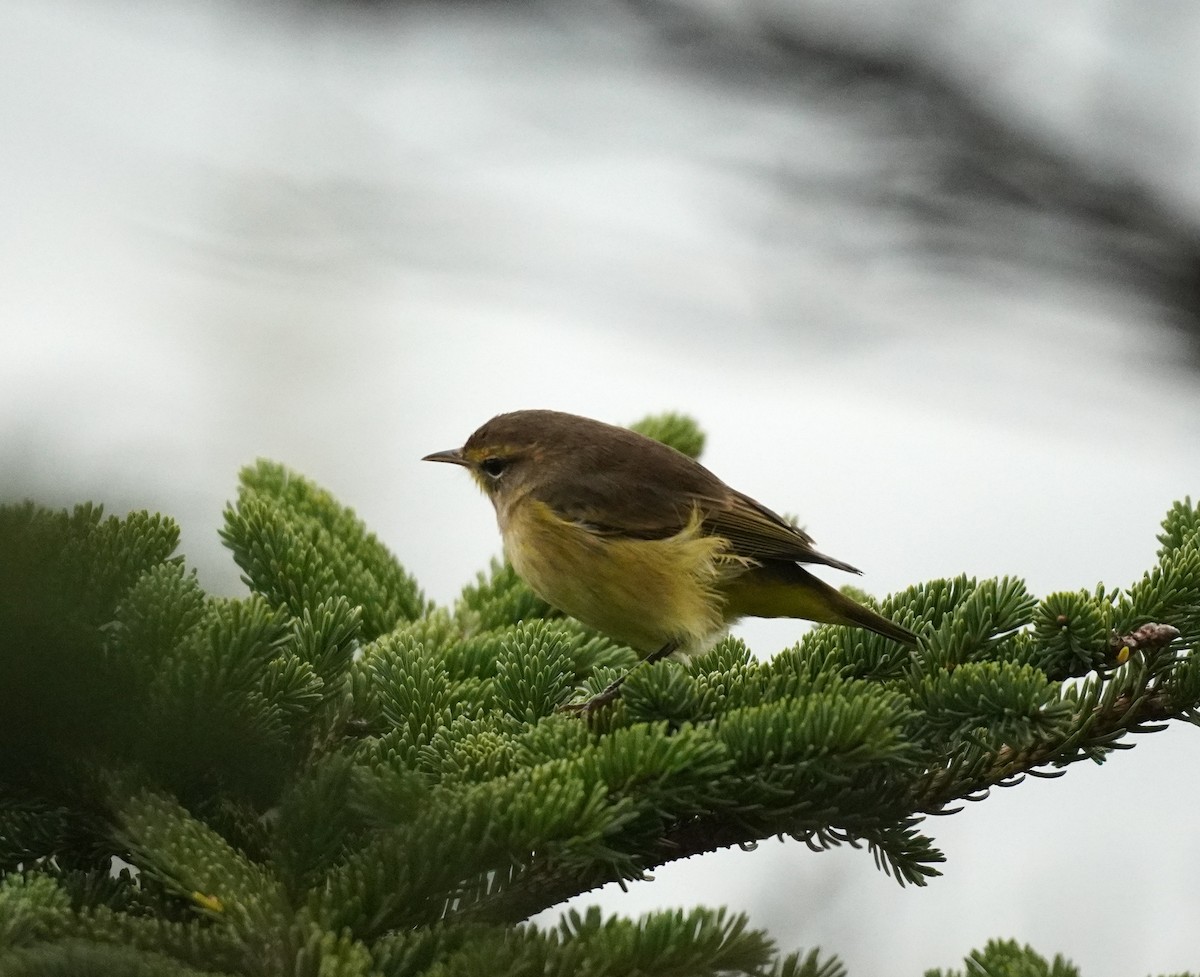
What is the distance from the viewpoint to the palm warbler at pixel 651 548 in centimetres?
367

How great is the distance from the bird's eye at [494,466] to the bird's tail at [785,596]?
1180mm

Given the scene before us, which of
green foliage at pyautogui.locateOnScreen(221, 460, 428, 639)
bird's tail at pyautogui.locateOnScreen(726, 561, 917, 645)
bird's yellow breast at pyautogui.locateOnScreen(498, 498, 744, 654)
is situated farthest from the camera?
bird's yellow breast at pyautogui.locateOnScreen(498, 498, 744, 654)

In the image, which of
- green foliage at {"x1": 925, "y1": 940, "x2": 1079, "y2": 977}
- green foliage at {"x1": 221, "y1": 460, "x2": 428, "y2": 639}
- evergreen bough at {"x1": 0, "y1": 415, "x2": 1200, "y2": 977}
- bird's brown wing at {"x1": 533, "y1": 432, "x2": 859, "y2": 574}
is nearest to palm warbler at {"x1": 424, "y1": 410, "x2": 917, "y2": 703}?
bird's brown wing at {"x1": 533, "y1": 432, "x2": 859, "y2": 574}

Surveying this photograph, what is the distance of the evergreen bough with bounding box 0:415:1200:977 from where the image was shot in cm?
152

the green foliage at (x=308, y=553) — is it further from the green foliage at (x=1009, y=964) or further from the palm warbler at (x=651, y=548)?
the green foliage at (x=1009, y=964)

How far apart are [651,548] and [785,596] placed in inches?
18.6

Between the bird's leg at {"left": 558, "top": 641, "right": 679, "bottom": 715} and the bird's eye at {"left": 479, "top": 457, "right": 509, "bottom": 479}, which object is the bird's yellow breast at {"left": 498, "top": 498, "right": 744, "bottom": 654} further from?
the bird's leg at {"left": 558, "top": 641, "right": 679, "bottom": 715}

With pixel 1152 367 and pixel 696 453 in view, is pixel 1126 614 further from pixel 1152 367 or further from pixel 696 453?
pixel 696 453

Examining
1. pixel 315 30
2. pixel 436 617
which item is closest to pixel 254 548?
pixel 436 617

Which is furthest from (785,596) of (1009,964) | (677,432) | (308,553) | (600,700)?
(1009,964)

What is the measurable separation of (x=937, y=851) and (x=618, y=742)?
1.94ft

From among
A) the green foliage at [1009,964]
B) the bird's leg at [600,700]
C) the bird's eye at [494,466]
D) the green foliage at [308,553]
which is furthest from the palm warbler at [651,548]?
the green foliage at [1009,964]

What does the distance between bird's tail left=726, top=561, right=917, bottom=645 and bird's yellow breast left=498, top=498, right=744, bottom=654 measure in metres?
0.06

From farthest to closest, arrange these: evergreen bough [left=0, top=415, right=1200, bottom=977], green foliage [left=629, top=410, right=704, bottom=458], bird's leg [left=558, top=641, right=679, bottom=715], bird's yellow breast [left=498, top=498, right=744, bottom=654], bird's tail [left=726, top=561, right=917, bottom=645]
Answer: green foliage [left=629, top=410, right=704, bottom=458] → bird's yellow breast [left=498, top=498, right=744, bottom=654] → bird's tail [left=726, top=561, right=917, bottom=645] → bird's leg [left=558, top=641, right=679, bottom=715] → evergreen bough [left=0, top=415, right=1200, bottom=977]
